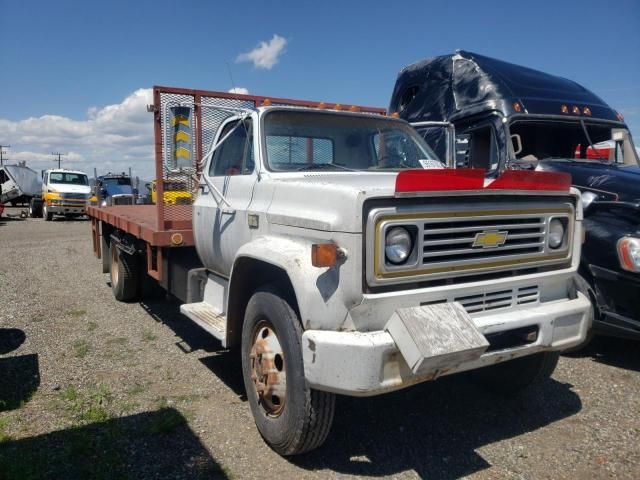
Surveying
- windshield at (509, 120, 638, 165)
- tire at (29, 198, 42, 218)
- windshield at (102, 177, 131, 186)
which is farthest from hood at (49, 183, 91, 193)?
windshield at (509, 120, 638, 165)

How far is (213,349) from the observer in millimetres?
5195

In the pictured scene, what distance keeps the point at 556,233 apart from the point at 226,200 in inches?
91.0

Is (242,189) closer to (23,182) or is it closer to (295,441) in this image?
(295,441)

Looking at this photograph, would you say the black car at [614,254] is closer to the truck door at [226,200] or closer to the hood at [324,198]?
the hood at [324,198]

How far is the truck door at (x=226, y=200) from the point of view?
3.79 m

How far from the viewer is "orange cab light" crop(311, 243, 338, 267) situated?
2.57 m

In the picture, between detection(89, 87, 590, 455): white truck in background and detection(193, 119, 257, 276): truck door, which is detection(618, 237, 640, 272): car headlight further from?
detection(193, 119, 257, 276): truck door

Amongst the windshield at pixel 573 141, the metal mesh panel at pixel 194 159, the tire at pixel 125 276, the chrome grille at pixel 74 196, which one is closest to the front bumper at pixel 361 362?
the metal mesh panel at pixel 194 159

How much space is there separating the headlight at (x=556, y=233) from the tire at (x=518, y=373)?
83cm

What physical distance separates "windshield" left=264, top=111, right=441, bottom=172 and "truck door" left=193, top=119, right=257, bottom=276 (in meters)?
0.21

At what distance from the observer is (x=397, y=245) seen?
271cm

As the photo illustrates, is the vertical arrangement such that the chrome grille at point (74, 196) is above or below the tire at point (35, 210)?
above

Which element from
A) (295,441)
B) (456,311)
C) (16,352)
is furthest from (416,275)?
(16,352)

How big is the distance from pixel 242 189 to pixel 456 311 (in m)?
1.86
